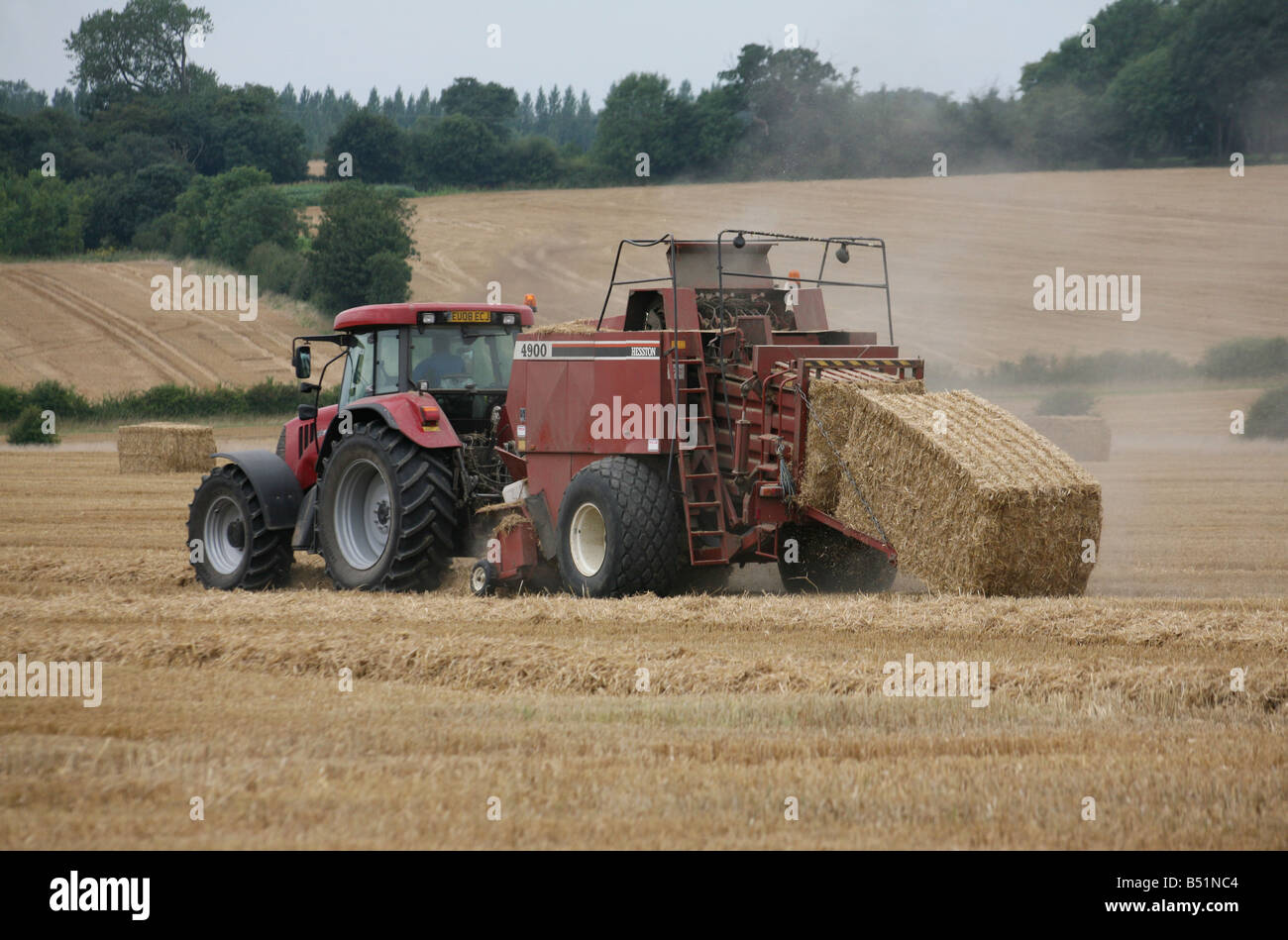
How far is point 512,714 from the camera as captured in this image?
6797 millimetres

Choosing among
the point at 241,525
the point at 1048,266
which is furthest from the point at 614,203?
the point at 241,525

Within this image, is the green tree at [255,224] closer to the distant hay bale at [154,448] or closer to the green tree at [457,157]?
the green tree at [457,157]

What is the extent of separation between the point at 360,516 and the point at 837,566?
388 cm

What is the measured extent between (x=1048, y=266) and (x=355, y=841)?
125ft

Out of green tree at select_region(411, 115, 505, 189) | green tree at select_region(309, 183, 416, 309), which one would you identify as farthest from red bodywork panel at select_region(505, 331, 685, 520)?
green tree at select_region(411, 115, 505, 189)

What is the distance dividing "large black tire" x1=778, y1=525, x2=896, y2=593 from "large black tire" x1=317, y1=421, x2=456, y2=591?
2.67 m

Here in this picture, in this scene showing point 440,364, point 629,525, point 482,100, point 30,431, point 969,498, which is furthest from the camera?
point 482,100

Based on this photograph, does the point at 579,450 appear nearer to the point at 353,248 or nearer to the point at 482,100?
the point at 353,248

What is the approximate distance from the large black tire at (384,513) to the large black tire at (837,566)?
2.67 meters

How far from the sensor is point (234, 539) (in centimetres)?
1247

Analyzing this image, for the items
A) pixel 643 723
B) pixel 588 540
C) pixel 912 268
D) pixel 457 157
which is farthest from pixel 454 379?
pixel 457 157

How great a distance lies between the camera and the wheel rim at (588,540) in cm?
1080

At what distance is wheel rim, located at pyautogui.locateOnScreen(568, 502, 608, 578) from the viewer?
35.4 feet

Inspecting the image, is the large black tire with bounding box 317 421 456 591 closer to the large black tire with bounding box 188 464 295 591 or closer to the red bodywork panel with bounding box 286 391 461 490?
the red bodywork panel with bounding box 286 391 461 490
